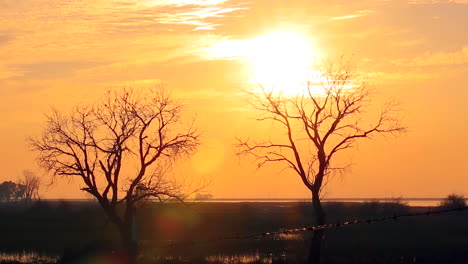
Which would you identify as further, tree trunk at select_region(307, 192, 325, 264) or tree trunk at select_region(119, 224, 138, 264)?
tree trunk at select_region(119, 224, 138, 264)

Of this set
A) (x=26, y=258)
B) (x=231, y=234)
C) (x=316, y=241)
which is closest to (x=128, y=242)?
(x=316, y=241)

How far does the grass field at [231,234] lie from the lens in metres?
40.0

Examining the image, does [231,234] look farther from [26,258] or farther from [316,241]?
[316,241]

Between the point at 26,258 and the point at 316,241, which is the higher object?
the point at 26,258

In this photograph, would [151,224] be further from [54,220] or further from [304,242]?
[304,242]

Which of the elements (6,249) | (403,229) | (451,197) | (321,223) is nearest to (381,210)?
(451,197)

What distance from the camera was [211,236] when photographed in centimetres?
5603

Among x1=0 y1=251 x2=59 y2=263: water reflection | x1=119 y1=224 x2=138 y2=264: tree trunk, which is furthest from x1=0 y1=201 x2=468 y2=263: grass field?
x1=119 y1=224 x2=138 y2=264: tree trunk

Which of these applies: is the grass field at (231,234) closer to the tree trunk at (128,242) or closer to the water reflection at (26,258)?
the water reflection at (26,258)

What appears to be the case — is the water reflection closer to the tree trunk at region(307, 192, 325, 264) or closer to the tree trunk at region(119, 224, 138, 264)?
the tree trunk at region(119, 224, 138, 264)

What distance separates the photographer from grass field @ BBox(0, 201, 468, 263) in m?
40.0

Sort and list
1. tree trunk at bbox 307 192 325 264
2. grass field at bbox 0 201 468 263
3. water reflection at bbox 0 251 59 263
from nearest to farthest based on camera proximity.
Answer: tree trunk at bbox 307 192 325 264 → grass field at bbox 0 201 468 263 → water reflection at bbox 0 251 59 263

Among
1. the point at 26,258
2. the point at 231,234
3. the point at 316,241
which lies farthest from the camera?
the point at 231,234

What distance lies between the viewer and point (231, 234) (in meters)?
57.7
